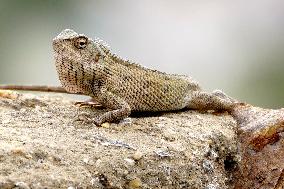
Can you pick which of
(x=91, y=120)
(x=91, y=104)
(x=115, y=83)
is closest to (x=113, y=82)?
(x=115, y=83)

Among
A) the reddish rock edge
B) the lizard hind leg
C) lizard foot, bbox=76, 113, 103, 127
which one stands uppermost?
the lizard hind leg

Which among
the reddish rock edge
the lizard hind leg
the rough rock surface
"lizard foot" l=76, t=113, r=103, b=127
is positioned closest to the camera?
the rough rock surface

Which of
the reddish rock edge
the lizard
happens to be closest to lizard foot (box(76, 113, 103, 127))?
the lizard

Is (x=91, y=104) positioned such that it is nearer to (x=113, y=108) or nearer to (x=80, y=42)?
(x=113, y=108)

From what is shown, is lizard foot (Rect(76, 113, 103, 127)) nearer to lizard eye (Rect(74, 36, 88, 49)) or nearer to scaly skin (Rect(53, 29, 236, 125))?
scaly skin (Rect(53, 29, 236, 125))

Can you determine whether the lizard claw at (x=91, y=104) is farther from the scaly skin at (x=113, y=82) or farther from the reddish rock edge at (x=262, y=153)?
the reddish rock edge at (x=262, y=153)

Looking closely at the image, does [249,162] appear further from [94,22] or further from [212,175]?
[94,22]

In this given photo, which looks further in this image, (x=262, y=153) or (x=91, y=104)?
(x=91, y=104)

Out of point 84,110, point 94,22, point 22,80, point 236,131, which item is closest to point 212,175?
point 236,131
